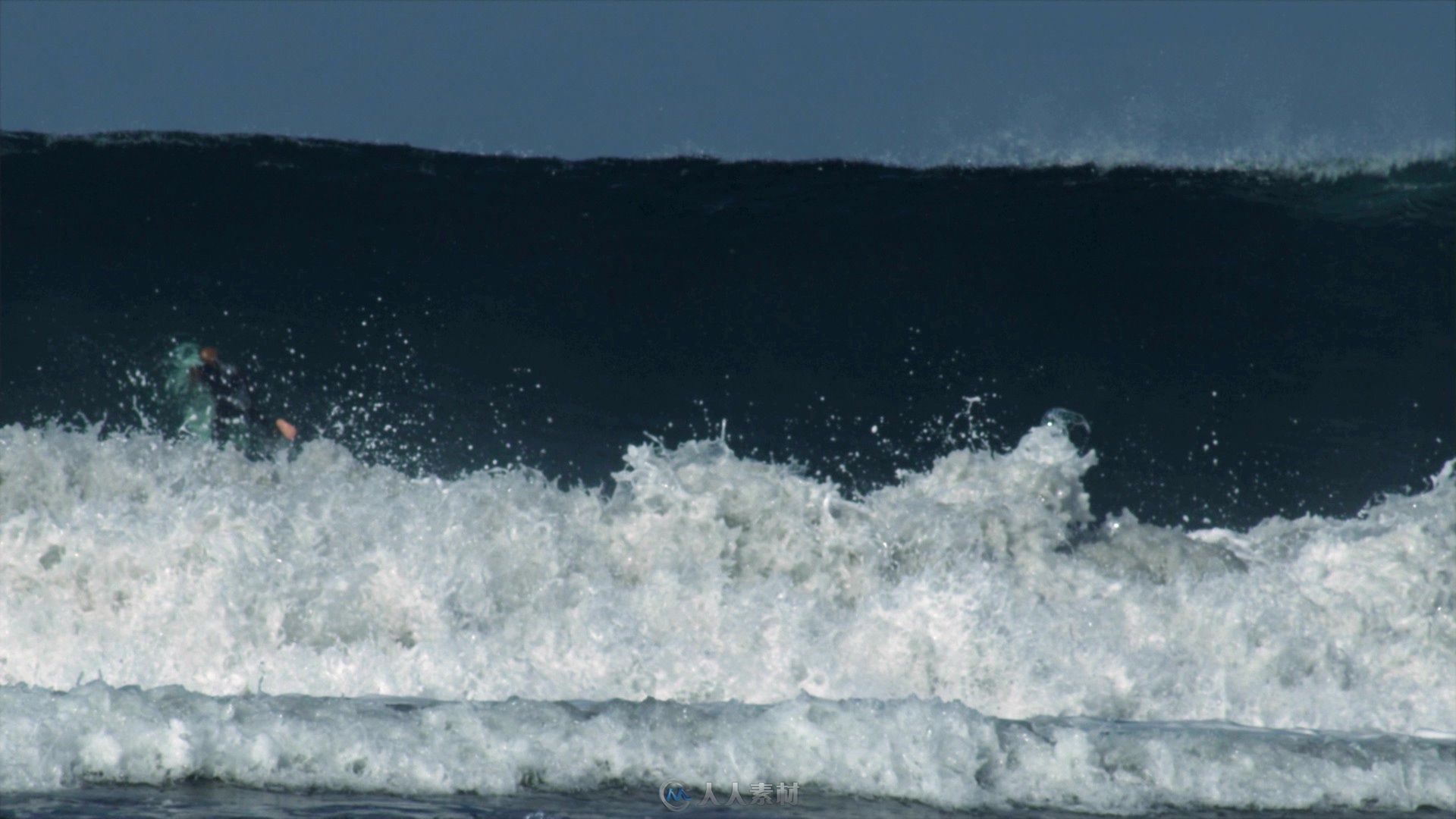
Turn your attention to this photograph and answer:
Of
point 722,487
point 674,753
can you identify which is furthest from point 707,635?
point 674,753

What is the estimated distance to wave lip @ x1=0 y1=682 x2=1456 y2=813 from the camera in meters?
3.91

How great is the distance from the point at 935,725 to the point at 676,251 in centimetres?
657

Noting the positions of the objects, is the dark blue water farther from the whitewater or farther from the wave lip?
the wave lip

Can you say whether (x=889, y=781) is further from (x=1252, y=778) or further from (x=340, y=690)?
(x=340, y=690)

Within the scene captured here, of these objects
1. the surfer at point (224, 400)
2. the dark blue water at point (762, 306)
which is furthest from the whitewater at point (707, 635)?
the dark blue water at point (762, 306)

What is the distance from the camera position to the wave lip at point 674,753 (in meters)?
3.91

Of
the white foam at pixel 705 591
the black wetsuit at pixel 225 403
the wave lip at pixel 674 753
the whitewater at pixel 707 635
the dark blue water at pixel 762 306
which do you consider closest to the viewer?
the wave lip at pixel 674 753

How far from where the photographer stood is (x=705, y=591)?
5773 mm

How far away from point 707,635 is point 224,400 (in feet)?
12.3

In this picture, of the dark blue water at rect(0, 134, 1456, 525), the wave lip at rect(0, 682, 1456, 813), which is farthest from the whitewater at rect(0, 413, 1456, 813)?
the dark blue water at rect(0, 134, 1456, 525)

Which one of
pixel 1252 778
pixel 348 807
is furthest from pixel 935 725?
pixel 348 807

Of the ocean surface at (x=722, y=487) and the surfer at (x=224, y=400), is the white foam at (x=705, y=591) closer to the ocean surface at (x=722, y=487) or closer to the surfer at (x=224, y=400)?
the ocean surface at (x=722, y=487)

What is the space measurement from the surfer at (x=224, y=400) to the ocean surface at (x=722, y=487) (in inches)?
6.8

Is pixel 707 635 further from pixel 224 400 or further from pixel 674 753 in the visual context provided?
pixel 224 400
